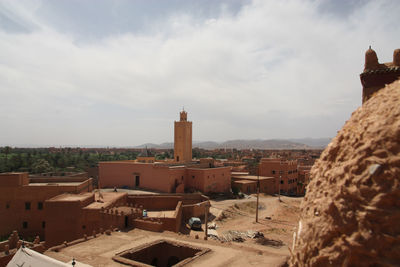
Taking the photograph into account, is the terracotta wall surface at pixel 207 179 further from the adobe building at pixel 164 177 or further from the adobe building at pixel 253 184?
the adobe building at pixel 253 184

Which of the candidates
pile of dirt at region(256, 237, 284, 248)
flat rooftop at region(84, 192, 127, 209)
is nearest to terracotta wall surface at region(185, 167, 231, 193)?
flat rooftop at region(84, 192, 127, 209)

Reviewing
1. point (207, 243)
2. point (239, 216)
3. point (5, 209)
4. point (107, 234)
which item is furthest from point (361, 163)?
point (5, 209)

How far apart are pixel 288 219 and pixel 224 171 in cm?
950

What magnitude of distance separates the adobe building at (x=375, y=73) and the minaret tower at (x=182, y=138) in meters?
30.8

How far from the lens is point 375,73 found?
759 cm

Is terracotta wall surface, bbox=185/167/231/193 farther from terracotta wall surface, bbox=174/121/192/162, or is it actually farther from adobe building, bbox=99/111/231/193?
terracotta wall surface, bbox=174/121/192/162

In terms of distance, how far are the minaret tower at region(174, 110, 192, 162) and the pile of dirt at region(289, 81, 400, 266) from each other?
33911 mm

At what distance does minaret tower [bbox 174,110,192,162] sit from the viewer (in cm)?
3812

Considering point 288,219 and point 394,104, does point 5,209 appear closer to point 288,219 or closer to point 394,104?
point 288,219

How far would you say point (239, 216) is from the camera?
25375 millimetres

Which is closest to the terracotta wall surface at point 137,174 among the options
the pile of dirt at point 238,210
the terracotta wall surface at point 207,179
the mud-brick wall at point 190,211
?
the terracotta wall surface at point 207,179

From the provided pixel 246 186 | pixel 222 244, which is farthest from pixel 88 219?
pixel 246 186

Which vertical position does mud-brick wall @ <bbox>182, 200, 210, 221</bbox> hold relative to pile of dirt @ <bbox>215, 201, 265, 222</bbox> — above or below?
above

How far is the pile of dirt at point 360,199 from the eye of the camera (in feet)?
11.2
